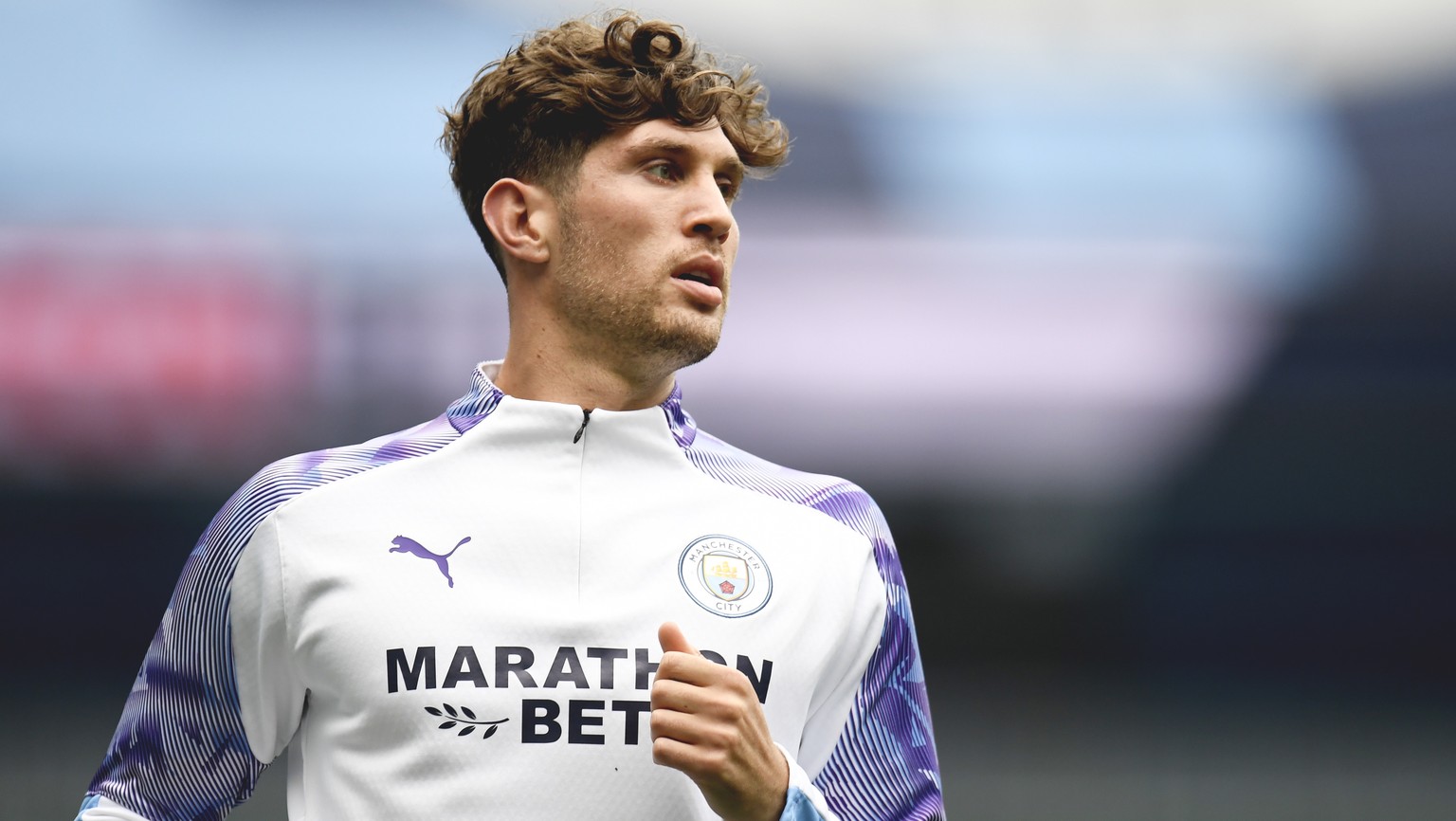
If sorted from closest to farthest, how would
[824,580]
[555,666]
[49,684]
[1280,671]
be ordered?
[555,666] < [824,580] < [49,684] < [1280,671]

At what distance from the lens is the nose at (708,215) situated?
2197 mm

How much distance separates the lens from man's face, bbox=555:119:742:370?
2.17 m

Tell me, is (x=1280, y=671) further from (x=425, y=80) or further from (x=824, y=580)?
(x=824, y=580)

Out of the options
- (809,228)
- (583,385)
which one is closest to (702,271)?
(583,385)

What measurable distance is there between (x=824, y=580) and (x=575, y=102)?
0.79m

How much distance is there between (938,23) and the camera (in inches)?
319

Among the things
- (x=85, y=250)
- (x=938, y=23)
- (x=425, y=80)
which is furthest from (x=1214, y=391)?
(x=85, y=250)

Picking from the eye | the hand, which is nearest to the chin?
the eye

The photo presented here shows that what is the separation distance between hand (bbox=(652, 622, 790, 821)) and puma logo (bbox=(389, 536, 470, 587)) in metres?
0.39

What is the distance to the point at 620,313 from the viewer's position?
2180 mm

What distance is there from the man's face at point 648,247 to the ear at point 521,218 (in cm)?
5

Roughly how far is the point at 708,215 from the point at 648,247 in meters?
0.10

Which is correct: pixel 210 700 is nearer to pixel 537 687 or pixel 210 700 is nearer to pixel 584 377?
pixel 537 687

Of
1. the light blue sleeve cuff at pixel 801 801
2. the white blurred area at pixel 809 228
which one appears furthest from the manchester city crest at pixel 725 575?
Result: the white blurred area at pixel 809 228
